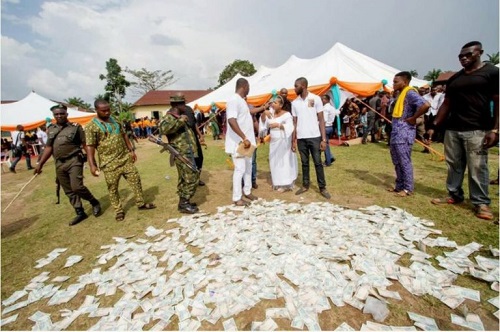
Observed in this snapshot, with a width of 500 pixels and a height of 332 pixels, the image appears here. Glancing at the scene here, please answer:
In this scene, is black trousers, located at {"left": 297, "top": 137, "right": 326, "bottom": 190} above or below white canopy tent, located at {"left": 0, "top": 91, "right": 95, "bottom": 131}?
below

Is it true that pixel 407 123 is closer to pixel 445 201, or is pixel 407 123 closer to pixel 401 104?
pixel 401 104

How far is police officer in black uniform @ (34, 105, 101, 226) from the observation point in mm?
4320

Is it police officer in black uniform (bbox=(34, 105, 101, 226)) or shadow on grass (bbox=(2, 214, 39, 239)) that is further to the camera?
shadow on grass (bbox=(2, 214, 39, 239))

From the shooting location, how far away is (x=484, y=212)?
3.39 metres

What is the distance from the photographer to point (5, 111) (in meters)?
14.6

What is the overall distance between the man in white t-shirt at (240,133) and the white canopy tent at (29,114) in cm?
1429

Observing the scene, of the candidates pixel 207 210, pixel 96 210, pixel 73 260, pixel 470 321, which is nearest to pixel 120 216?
pixel 96 210

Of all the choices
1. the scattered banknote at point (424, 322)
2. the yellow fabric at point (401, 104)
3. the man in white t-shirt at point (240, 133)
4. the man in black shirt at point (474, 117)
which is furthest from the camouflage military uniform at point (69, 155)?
the man in black shirt at point (474, 117)

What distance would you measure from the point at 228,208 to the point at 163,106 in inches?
1607

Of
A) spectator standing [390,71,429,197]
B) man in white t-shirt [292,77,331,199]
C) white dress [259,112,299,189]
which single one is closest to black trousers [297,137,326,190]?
man in white t-shirt [292,77,331,199]

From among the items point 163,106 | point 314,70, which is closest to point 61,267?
point 314,70

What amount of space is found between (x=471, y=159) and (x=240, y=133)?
314 centimetres

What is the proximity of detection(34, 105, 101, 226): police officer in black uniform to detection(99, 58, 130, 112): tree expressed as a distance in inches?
1778

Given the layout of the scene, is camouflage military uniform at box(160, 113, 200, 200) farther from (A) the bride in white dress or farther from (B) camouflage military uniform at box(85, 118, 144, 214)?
(A) the bride in white dress
